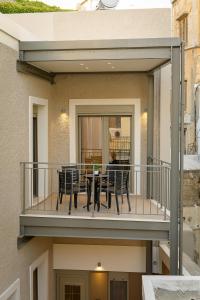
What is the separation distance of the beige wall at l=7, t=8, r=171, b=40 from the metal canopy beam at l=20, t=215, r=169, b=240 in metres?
5.24

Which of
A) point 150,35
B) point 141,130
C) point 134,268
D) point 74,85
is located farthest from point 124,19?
point 134,268

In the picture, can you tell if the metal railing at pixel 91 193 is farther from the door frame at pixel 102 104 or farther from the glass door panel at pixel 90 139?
the glass door panel at pixel 90 139

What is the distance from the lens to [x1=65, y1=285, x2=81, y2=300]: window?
11469 mm

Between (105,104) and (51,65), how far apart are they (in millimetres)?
2061

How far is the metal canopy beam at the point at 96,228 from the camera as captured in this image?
7789 millimetres

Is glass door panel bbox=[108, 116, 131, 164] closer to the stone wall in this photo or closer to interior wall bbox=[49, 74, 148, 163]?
interior wall bbox=[49, 74, 148, 163]

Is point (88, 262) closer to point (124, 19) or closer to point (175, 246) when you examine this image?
point (175, 246)

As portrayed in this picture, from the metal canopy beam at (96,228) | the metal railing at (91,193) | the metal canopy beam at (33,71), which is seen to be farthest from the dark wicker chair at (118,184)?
the metal canopy beam at (33,71)

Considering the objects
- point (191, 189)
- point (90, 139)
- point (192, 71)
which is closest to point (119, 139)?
point (90, 139)

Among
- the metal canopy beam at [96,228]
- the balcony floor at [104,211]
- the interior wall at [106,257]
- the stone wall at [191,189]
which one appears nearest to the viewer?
the metal canopy beam at [96,228]

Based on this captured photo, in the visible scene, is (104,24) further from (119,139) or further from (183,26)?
(183,26)

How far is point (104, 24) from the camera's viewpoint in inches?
425

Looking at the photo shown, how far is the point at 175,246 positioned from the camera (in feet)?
25.4

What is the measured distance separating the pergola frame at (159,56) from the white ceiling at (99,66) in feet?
2.05
